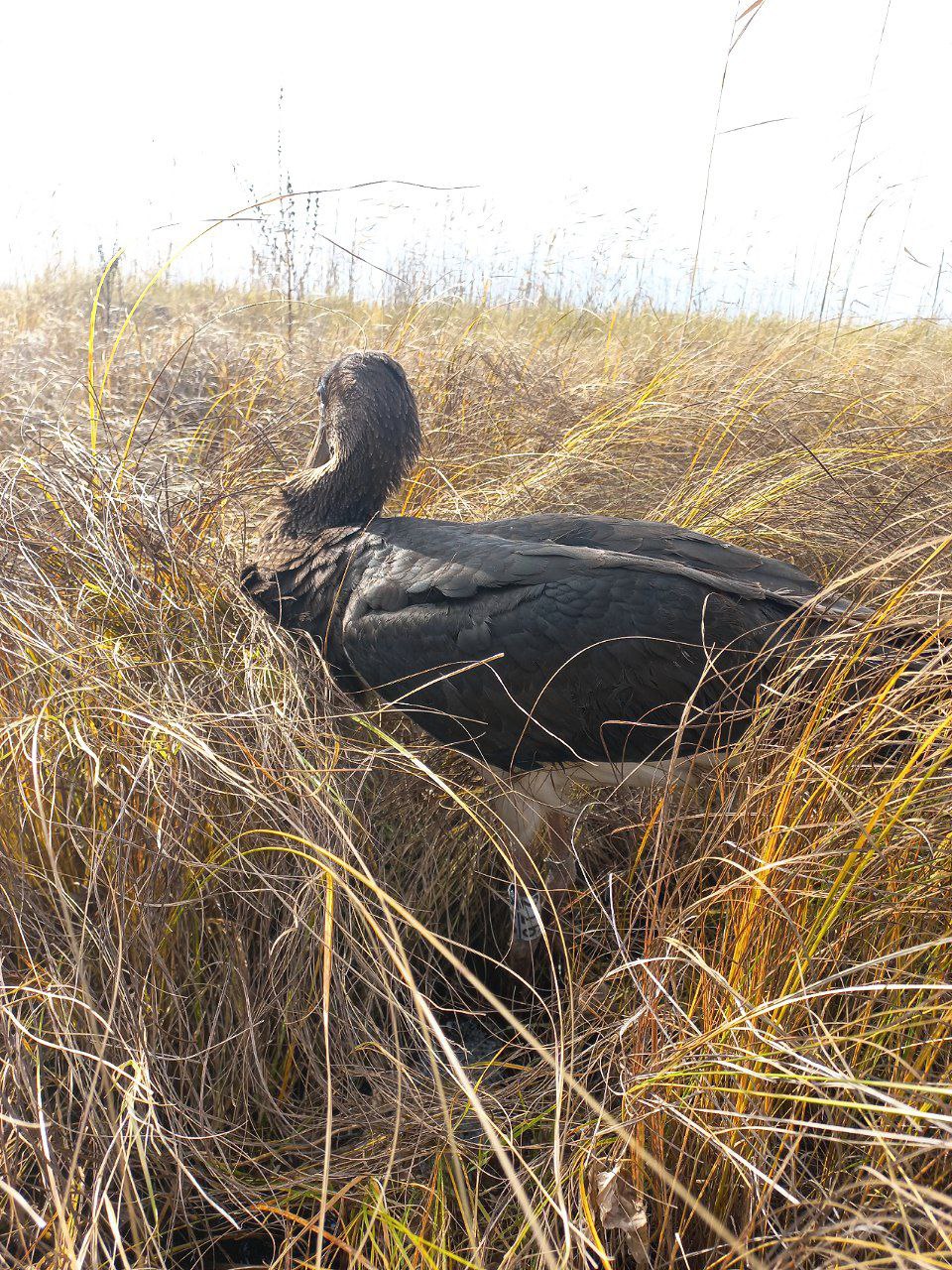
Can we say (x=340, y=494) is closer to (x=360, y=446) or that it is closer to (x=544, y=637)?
(x=360, y=446)

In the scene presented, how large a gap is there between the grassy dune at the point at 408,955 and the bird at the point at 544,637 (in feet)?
0.48

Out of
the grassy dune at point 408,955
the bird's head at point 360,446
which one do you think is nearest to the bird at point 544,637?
the grassy dune at point 408,955

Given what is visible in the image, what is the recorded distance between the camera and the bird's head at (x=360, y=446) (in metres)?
3.11

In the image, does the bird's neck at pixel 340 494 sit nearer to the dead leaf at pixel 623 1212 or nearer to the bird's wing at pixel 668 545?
the bird's wing at pixel 668 545

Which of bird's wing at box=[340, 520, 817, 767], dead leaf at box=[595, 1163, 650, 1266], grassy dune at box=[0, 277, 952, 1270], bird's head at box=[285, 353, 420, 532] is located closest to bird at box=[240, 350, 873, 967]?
bird's wing at box=[340, 520, 817, 767]

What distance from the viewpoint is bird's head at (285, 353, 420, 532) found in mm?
3111

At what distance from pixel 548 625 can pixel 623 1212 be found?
1.28 meters

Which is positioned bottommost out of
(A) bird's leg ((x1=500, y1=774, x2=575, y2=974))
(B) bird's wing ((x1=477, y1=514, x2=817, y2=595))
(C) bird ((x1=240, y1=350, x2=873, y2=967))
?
(A) bird's leg ((x1=500, y1=774, x2=575, y2=974))

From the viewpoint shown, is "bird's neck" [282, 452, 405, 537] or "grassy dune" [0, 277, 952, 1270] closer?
"grassy dune" [0, 277, 952, 1270]

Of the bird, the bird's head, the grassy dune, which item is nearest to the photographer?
the grassy dune

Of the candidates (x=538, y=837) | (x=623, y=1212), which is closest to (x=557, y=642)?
(x=538, y=837)

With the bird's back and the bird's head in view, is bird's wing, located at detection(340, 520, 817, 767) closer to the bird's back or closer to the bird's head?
the bird's back

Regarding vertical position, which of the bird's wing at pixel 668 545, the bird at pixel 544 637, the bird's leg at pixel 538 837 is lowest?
the bird's leg at pixel 538 837

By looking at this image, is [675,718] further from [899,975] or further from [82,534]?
[82,534]
